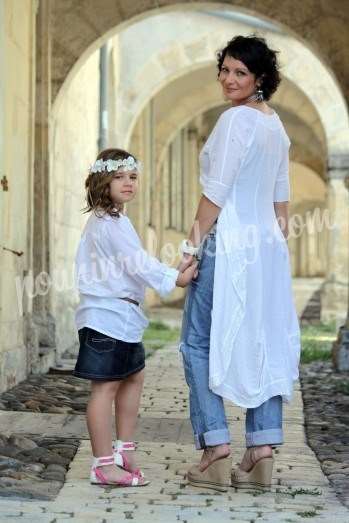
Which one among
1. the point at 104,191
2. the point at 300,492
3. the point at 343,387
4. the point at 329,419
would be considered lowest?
the point at 343,387

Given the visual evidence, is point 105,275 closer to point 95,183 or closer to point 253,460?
point 95,183

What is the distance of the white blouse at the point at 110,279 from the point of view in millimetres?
3885

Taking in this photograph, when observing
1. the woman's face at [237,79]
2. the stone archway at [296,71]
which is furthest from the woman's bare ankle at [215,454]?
the stone archway at [296,71]

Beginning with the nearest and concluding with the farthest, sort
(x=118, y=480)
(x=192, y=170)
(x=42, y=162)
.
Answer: (x=118, y=480) → (x=42, y=162) → (x=192, y=170)

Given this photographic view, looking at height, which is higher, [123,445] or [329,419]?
[123,445]

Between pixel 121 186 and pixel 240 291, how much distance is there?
0.59 meters

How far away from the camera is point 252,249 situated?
3.86 meters

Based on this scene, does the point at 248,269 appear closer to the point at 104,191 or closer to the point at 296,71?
the point at 104,191

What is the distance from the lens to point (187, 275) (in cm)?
379

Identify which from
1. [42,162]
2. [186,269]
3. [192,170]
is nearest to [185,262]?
[186,269]

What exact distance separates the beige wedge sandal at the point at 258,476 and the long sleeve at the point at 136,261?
692 millimetres

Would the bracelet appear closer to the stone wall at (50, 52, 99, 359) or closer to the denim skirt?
the denim skirt

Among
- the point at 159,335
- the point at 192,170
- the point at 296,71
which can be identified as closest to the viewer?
the point at 159,335

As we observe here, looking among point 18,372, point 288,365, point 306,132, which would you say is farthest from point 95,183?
point 306,132
